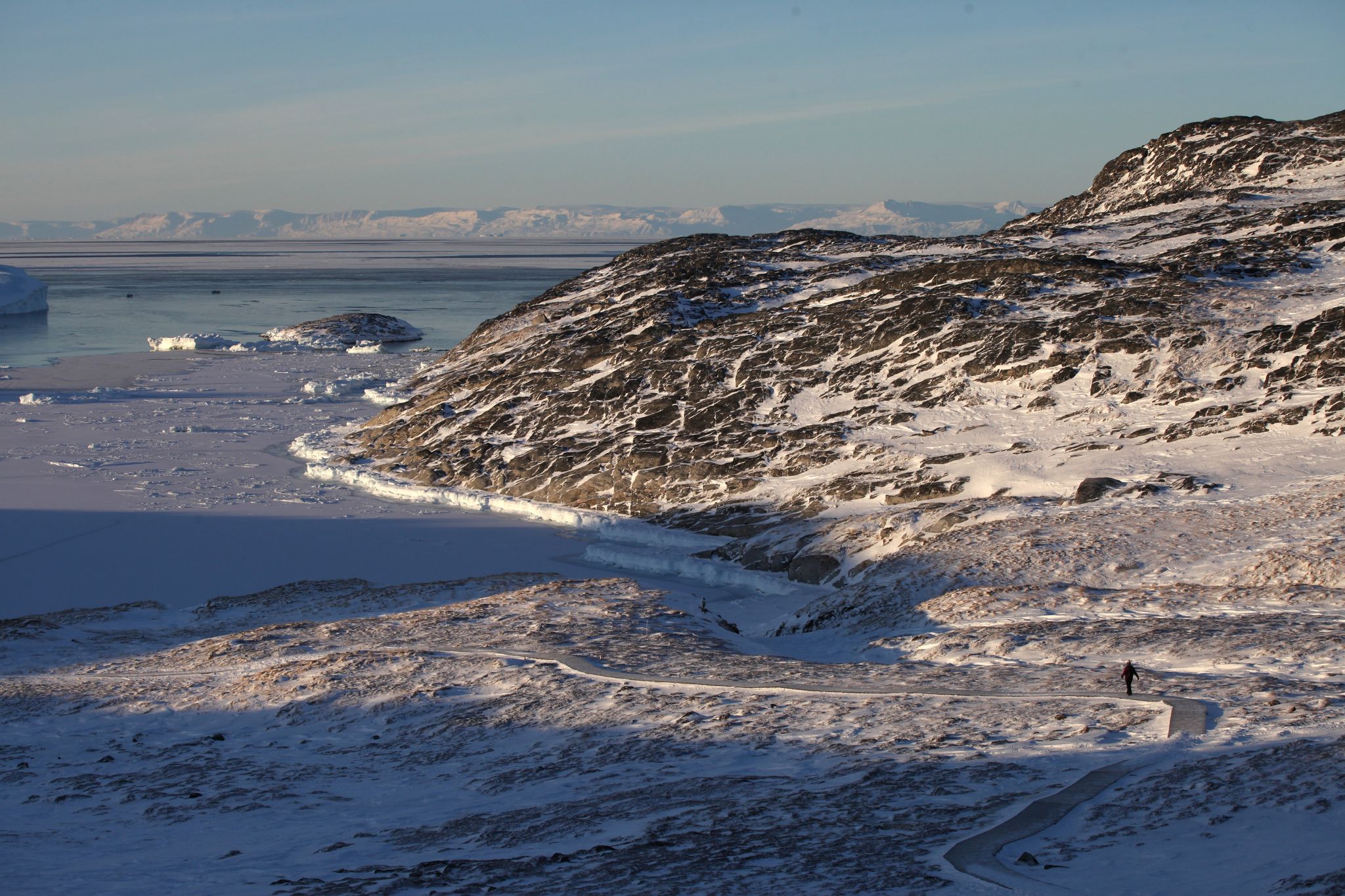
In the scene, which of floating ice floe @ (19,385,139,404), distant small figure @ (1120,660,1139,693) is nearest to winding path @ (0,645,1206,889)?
distant small figure @ (1120,660,1139,693)

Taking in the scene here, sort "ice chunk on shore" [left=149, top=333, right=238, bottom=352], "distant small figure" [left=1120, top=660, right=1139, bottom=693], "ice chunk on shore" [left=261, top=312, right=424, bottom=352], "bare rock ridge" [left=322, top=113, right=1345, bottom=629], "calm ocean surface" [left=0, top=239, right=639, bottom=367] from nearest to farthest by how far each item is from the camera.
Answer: "distant small figure" [left=1120, top=660, right=1139, bottom=693] < "bare rock ridge" [left=322, top=113, right=1345, bottom=629] < "ice chunk on shore" [left=149, top=333, right=238, bottom=352] < "ice chunk on shore" [left=261, top=312, right=424, bottom=352] < "calm ocean surface" [left=0, top=239, right=639, bottom=367]

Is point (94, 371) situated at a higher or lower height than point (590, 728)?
higher

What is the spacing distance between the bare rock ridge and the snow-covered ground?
2.15 m

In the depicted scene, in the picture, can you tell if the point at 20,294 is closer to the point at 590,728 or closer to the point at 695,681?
the point at 695,681

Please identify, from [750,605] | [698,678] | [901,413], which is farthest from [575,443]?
[698,678]

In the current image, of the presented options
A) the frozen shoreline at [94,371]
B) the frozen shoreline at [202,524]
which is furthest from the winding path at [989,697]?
the frozen shoreline at [94,371]

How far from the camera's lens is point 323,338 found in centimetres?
8188

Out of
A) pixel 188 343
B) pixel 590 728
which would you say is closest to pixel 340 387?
pixel 188 343

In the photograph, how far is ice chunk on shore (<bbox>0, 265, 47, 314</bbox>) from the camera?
333ft

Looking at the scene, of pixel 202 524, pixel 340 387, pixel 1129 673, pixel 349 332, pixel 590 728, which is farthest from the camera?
pixel 349 332

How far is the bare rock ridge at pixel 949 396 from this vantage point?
25.9 metres

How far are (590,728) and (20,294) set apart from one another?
10575 cm

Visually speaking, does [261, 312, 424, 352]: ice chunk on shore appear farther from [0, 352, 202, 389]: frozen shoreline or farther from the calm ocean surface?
[0, 352, 202, 389]: frozen shoreline

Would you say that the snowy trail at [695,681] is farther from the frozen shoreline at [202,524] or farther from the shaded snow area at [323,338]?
the shaded snow area at [323,338]
